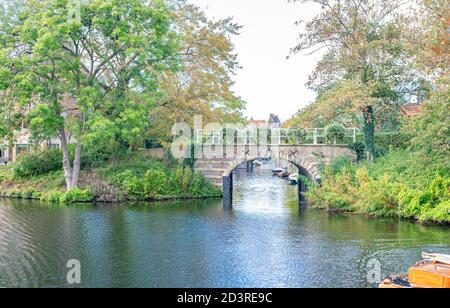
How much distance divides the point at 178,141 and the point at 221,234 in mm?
16199

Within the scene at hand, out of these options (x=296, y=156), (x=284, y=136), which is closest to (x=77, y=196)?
(x=284, y=136)

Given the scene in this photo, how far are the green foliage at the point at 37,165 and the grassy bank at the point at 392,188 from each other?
19032mm

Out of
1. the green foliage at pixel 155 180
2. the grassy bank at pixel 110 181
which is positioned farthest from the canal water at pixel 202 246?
the green foliage at pixel 155 180

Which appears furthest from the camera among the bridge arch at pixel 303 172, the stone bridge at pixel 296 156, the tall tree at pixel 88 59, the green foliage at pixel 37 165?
the green foliage at pixel 37 165

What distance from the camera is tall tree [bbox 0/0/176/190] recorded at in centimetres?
3038

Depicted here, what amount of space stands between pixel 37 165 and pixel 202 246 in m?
22.1

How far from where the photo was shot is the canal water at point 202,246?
Result: 15.7m

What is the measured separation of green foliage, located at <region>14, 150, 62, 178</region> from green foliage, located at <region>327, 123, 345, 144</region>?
1944 cm

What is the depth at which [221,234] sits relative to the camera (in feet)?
73.9

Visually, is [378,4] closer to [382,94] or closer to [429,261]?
[382,94]

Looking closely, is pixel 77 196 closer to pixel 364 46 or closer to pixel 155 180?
pixel 155 180

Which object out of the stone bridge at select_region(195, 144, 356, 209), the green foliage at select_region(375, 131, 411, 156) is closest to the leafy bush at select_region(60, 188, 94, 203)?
the stone bridge at select_region(195, 144, 356, 209)
